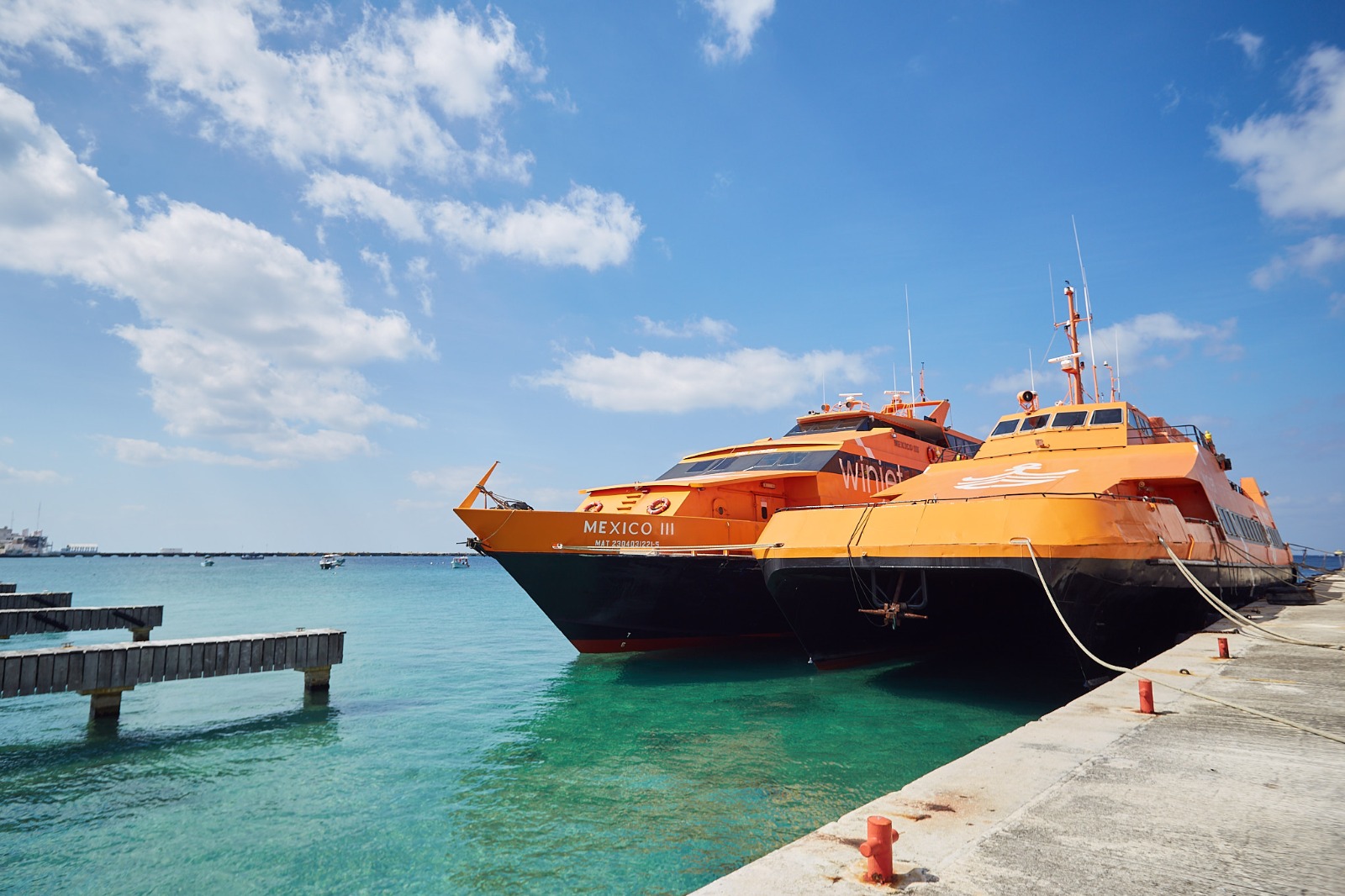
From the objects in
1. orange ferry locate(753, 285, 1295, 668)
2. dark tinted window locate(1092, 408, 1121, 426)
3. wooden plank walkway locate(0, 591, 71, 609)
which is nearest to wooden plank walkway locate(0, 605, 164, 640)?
wooden plank walkway locate(0, 591, 71, 609)

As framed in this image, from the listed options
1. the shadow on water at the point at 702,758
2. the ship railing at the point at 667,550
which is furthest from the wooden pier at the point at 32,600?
the ship railing at the point at 667,550

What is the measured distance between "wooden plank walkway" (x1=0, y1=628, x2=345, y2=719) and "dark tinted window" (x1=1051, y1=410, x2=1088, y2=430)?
15.6 m

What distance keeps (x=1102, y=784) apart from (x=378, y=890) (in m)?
5.56

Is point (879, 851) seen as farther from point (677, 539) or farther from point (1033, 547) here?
point (677, 539)

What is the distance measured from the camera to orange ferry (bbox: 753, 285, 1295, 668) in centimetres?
934

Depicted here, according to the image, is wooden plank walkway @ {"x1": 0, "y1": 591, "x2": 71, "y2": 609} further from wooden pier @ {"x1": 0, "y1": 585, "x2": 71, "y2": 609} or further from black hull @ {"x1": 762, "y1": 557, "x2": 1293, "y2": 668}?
black hull @ {"x1": 762, "y1": 557, "x2": 1293, "y2": 668}

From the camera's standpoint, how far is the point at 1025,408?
54.8 feet

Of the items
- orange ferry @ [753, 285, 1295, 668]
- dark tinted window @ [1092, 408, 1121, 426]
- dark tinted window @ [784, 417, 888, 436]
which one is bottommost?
orange ferry @ [753, 285, 1295, 668]

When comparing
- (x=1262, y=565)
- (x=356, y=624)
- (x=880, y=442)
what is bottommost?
(x=356, y=624)

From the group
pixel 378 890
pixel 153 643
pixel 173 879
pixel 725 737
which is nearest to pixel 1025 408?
pixel 725 737

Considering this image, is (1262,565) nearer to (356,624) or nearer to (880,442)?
(880,442)

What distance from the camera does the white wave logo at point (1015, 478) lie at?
448 inches

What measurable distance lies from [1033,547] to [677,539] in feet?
23.9

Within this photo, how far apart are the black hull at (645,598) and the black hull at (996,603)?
2.46m
